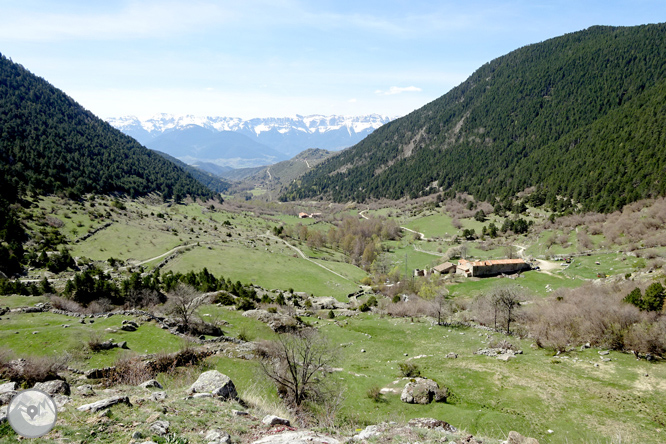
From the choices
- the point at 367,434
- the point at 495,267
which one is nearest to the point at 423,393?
the point at 367,434

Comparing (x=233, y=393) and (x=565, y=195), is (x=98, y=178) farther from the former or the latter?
(x=565, y=195)

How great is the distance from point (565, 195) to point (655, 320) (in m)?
118

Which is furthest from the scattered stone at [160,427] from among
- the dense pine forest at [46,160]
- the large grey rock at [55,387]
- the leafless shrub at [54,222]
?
the leafless shrub at [54,222]

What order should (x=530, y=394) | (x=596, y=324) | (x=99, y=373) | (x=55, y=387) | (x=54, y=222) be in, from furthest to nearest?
(x=54, y=222) < (x=596, y=324) < (x=530, y=394) < (x=99, y=373) < (x=55, y=387)

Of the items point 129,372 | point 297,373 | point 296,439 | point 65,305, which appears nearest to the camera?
point 296,439

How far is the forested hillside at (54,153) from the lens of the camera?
112 m

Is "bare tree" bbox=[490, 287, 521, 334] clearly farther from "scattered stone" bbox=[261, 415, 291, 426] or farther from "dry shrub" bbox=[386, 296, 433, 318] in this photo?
"scattered stone" bbox=[261, 415, 291, 426]

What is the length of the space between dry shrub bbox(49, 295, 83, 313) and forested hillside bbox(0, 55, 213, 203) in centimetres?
7839

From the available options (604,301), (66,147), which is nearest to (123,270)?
(604,301)

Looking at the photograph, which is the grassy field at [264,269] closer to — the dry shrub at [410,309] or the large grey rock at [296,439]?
the dry shrub at [410,309]

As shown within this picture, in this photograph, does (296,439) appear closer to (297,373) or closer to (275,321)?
(297,373)

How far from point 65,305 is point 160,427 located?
36.6 metres

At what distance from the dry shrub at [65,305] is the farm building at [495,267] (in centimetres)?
7894
